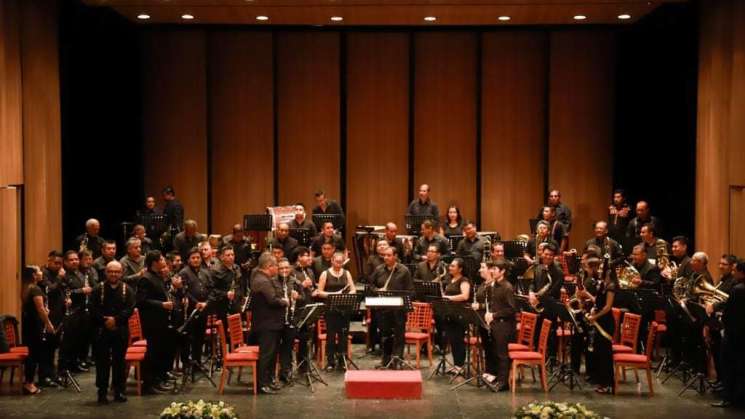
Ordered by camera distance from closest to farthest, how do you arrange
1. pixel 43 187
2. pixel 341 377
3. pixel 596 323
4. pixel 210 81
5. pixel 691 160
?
pixel 596 323
pixel 341 377
pixel 43 187
pixel 691 160
pixel 210 81

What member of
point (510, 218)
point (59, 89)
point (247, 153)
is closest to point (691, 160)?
point (510, 218)

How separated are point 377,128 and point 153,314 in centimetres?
847

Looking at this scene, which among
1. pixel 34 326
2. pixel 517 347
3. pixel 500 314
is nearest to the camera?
pixel 34 326

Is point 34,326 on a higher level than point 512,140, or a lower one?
lower

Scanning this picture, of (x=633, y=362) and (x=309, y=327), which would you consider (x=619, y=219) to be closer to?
(x=633, y=362)

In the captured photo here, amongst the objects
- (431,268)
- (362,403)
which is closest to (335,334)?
(431,268)

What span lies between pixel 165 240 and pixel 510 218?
634 centimetres

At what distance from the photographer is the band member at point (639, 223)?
52.3 feet

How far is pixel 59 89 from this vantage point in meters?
15.4

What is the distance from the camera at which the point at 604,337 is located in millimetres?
12211

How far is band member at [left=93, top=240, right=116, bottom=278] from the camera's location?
14039 mm

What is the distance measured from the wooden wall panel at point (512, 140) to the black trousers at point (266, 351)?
8.05 meters

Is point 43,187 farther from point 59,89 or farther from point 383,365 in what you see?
point 383,365

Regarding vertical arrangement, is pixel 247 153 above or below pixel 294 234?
above
